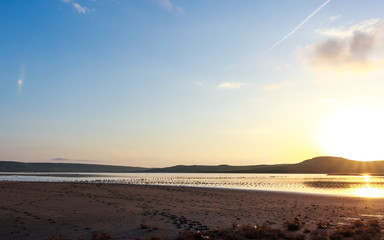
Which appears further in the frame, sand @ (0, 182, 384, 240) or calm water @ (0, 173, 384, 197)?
calm water @ (0, 173, 384, 197)

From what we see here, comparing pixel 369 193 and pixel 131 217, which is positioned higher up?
pixel 131 217

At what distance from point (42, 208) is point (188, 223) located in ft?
37.9

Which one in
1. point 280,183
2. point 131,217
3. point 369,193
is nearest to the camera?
point 131,217

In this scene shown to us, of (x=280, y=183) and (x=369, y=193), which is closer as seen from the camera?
(x=369, y=193)

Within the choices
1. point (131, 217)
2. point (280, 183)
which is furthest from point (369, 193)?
point (131, 217)

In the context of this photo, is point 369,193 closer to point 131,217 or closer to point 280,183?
point 280,183

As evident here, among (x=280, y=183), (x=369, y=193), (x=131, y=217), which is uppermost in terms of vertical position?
(x=131, y=217)

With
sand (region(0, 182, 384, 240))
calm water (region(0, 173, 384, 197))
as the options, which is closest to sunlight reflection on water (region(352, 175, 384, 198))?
calm water (region(0, 173, 384, 197))

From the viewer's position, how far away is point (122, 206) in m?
23.4

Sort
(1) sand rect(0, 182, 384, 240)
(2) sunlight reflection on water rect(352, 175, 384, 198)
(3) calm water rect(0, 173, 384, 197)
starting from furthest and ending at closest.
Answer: (3) calm water rect(0, 173, 384, 197)
(2) sunlight reflection on water rect(352, 175, 384, 198)
(1) sand rect(0, 182, 384, 240)

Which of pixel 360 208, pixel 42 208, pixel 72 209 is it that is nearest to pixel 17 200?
pixel 42 208

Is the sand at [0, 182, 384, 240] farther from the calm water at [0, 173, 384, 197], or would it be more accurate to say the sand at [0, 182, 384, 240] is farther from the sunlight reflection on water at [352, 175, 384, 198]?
the calm water at [0, 173, 384, 197]

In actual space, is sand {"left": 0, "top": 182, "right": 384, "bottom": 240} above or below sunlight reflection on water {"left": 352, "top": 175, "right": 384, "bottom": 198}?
above

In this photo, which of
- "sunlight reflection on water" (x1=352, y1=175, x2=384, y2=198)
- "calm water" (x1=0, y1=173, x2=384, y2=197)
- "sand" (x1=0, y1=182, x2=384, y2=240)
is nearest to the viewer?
"sand" (x1=0, y1=182, x2=384, y2=240)
